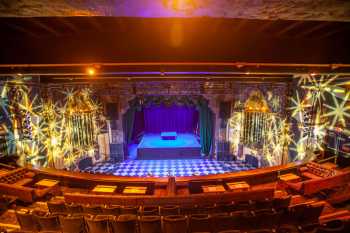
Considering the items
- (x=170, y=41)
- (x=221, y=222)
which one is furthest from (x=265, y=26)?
(x=221, y=222)

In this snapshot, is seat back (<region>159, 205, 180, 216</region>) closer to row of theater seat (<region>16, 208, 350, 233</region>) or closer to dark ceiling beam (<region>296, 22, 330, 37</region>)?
row of theater seat (<region>16, 208, 350, 233</region>)

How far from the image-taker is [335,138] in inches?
258

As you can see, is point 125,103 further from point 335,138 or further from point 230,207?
point 335,138

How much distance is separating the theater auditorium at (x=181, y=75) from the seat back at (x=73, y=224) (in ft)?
0.08

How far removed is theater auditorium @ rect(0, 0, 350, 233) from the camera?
237 centimetres

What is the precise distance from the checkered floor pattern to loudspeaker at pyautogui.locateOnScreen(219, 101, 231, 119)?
9.89 feet

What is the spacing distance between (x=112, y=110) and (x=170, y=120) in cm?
641

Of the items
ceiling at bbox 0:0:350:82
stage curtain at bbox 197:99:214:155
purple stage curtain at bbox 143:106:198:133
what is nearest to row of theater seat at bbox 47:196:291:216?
ceiling at bbox 0:0:350:82

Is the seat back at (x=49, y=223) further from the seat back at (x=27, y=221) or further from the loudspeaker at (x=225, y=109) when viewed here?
the loudspeaker at (x=225, y=109)

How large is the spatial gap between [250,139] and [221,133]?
5.87ft

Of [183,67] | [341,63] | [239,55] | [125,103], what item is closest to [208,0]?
[239,55]

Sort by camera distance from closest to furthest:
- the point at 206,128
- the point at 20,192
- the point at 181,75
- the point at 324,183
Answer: the point at 20,192
the point at 324,183
the point at 181,75
the point at 206,128

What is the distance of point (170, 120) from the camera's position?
16891mm

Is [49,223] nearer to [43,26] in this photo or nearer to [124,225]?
[124,225]
